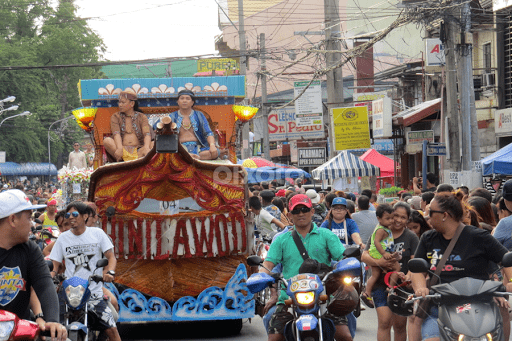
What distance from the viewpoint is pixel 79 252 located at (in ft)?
24.8

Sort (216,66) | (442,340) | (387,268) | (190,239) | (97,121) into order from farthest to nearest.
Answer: (216,66) < (97,121) < (190,239) < (387,268) < (442,340)

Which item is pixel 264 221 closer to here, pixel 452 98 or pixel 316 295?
pixel 452 98

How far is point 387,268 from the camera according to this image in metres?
7.90

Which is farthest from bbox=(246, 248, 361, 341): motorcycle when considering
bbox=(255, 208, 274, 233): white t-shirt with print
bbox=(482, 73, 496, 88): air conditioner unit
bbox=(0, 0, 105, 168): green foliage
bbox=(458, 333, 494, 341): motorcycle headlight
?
bbox=(0, 0, 105, 168): green foliage

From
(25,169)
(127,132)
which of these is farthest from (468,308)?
(25,169)

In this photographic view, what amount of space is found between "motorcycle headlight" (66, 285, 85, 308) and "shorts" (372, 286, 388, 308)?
3087 millimetres

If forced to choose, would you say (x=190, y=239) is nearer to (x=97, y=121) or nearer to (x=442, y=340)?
(x=97, y=121)

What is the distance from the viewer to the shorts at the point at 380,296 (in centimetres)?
789

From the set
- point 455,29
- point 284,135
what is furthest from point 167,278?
point 284,135

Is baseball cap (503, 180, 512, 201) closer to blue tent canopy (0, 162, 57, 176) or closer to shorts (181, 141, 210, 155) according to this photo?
shorts (181, 141, 210, 155)

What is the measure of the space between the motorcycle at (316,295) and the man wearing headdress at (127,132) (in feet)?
16.5

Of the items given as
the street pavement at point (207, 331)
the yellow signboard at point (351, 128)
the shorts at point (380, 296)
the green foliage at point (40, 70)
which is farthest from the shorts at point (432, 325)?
the green foliage at point (40, 70)

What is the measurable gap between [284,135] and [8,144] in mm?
31410

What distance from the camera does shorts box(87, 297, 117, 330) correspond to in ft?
23.8
